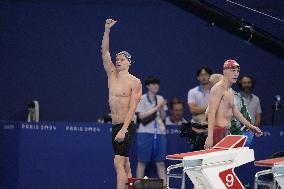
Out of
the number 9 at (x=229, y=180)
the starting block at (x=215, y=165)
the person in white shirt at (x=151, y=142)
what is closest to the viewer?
the starting block at (x=215, y=165)

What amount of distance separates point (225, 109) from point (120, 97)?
1.40 meters

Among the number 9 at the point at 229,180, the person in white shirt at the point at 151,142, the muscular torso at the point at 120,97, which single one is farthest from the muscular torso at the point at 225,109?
the number 9 at the point at 229,180

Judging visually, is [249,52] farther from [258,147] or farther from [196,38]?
[258,147]

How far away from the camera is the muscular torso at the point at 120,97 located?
1136 centimetres

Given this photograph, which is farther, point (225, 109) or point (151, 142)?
point (151, 142)

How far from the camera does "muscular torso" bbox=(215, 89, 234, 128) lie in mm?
11391

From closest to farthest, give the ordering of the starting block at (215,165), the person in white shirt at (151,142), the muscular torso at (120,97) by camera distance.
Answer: the starting block at (215,165), the muscular torso at (120,97), the person in white shirt at (151,142)

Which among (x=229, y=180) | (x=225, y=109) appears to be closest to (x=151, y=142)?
(x=225, y=109)

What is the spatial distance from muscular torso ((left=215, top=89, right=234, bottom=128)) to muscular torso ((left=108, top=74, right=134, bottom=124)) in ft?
3.97

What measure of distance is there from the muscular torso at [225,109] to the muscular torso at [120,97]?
1.21 meters

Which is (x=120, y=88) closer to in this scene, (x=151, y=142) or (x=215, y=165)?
(x=151, y=142)

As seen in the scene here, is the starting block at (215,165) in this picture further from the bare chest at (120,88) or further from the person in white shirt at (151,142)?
the person in white shirt at (151,142)

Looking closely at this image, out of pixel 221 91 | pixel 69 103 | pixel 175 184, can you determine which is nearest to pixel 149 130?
pixel 175 184

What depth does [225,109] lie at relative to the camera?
450 inches
